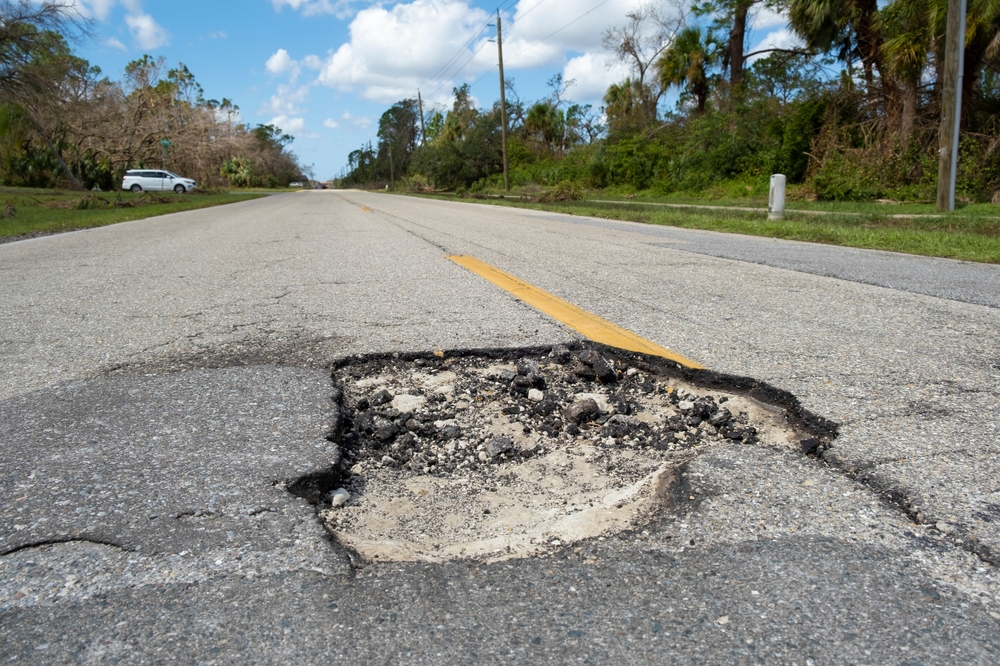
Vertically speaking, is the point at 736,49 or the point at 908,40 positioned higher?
the point at 736,49

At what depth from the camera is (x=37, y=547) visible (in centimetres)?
169

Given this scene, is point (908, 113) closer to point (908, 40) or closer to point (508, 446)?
point (908, 40)

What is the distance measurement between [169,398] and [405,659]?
1862 mm

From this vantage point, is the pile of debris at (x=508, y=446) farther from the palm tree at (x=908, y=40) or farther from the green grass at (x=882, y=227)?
the palm tree at (x=908, y=40)

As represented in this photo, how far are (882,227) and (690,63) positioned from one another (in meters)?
21.1

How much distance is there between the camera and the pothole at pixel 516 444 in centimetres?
185

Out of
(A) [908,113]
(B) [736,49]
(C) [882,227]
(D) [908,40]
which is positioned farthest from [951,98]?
(B) [736,49]

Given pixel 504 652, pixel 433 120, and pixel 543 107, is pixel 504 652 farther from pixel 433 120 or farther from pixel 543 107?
pixel 433 120

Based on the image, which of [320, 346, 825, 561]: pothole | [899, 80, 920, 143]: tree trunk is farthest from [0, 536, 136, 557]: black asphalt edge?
[899, 80, 920, 143]: tree trunk

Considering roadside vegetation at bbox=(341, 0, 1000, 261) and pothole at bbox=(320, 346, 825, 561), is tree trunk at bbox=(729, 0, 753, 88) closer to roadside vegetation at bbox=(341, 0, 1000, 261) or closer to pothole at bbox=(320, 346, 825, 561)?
roadside vegetation at bbox=(341, 0, 1000, 261)

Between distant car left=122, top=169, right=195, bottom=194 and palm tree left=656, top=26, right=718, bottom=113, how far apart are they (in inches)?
1033

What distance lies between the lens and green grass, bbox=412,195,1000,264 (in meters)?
7.66

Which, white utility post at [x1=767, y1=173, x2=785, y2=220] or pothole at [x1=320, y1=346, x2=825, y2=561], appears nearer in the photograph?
pothole at [x1=320, y1=346, x2=825, y2=561]

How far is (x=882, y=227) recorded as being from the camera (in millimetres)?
10695
